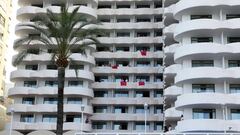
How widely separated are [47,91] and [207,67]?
24.9m

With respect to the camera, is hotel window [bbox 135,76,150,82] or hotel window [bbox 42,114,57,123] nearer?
hotel window [bbox 42,114,57,123]

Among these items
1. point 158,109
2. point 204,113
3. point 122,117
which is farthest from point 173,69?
point 122,117

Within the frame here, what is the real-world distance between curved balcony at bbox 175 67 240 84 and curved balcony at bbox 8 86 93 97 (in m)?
18.0

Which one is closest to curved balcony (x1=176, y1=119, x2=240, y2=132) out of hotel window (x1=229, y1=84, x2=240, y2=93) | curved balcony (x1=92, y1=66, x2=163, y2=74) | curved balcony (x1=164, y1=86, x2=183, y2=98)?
hotel window (x1=229, y1=84, x2=240, y2=93)

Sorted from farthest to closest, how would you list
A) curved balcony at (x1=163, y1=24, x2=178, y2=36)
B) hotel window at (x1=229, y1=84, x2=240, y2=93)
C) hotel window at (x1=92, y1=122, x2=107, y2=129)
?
hotel window at (x1=92, y1=122, x2=107, y2=129) < curved balcony at (x1=163, y1=24, x2=178, y2=36) < hotel window at (x1=229, y1=84, x2=240, y2=93)

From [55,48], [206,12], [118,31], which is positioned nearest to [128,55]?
[118,31]

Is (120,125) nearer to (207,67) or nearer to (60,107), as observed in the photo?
(207,67)

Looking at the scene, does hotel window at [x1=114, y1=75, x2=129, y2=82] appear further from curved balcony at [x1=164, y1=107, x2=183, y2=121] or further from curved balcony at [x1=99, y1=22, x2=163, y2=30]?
curved balcony at [x1=164, y1=107, x2=183, y2=121]

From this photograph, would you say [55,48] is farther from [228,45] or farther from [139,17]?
[139,17]

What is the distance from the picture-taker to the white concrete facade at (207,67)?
49.0 m

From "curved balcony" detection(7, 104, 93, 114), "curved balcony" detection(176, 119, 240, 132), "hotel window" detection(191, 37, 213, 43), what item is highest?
"hotel window" detection(191, 37, 213, 43)

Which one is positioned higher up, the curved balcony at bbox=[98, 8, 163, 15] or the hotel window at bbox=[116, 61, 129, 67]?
the curved balcony at bbox=[98, 8, 163, 15]

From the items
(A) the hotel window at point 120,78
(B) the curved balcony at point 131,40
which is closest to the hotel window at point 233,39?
(B) the curved balcony at point 131,40

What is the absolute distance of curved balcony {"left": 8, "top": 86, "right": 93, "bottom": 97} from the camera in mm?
63812
